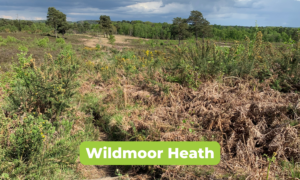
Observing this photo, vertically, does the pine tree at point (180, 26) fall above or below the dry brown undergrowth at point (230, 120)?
above

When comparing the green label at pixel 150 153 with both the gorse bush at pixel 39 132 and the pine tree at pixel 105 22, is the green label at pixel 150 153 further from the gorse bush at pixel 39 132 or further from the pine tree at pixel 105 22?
the pine tree at pixel 105 22

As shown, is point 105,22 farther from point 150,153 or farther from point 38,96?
point 150,153

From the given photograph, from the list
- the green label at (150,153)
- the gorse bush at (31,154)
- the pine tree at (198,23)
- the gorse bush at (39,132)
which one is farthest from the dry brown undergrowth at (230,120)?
the pine tree at (198,23)

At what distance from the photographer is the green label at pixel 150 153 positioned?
2986 mm

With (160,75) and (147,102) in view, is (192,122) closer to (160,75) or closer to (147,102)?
(147,102)

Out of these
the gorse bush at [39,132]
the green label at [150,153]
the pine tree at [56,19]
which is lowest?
the green label at [150,153]

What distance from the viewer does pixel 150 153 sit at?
3.19 metres

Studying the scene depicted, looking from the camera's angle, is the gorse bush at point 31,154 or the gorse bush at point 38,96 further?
the gorse bush at point 38,96

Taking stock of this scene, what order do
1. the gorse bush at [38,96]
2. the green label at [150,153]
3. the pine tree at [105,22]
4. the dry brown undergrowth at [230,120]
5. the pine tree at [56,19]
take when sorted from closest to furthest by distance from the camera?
the dry brown undergrowth at [230,120] → the green label at [150,153] → the gorse bush at [38,96] → the pine tree at [56,19] → the pine tree at [105,22]

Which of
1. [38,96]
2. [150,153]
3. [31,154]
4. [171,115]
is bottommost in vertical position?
[150,153]

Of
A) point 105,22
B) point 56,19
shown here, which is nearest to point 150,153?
point 56,19

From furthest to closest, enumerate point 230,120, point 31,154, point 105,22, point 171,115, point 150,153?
point 105,22 < point 171,115 < point 230,120 < point 150,153 < point 31,154

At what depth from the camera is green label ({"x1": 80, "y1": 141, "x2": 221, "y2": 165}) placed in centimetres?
299

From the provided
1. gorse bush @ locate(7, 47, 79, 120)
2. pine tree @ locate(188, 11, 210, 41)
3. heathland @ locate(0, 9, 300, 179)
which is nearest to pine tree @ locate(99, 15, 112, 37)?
pine tree @ locate(188, 11, 210, 41)
